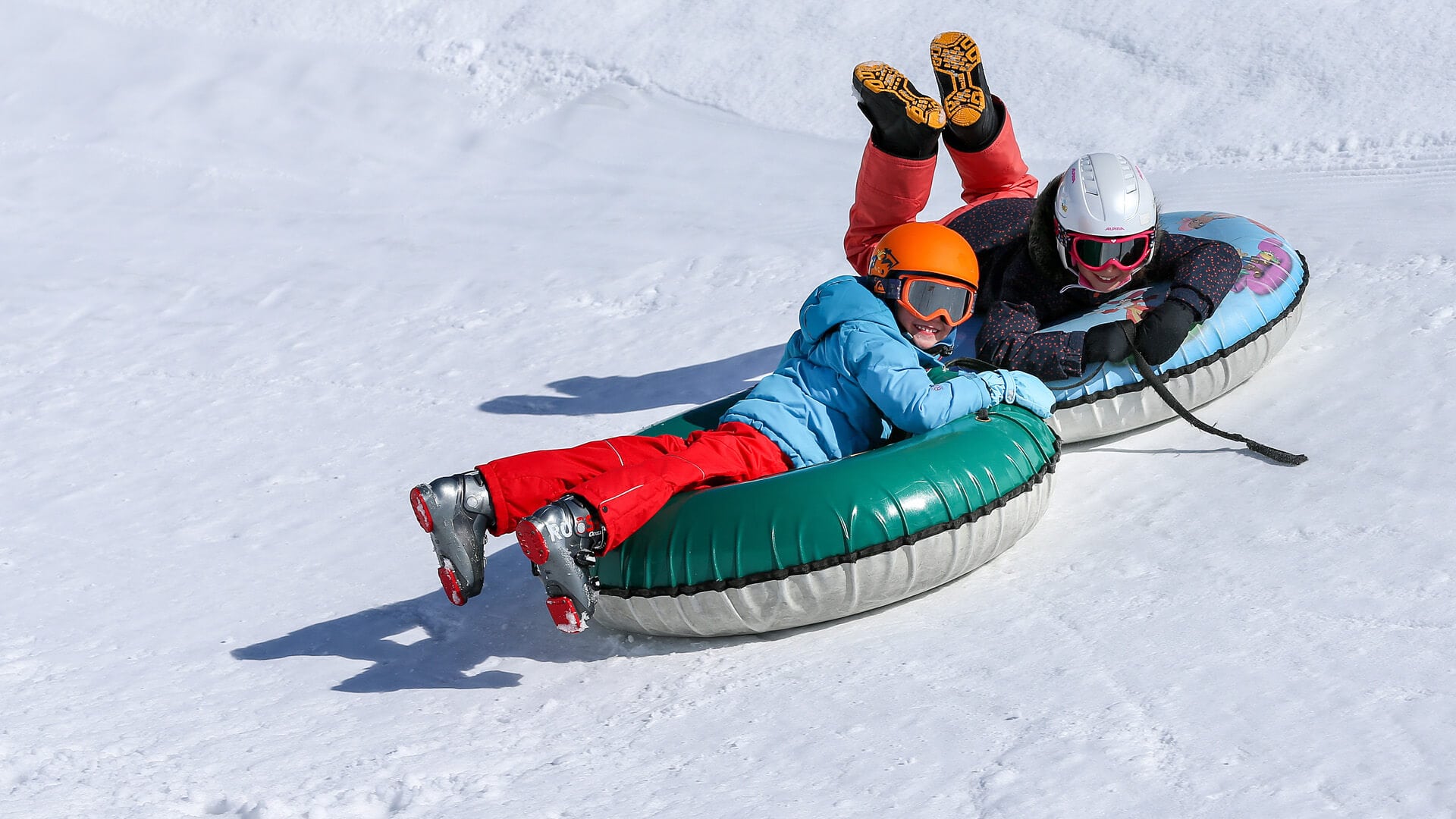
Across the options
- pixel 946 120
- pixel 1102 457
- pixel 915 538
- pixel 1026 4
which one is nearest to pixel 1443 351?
pixel 1102 457

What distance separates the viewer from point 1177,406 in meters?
5.45

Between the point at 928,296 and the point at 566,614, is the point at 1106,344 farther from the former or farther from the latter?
the point at 566,614

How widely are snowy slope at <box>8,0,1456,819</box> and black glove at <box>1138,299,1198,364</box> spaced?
40 cm

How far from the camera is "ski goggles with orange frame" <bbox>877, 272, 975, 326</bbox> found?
15.9ft

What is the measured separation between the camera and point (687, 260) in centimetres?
867

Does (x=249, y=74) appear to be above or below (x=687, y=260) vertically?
above

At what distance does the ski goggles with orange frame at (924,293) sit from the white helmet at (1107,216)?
818mm

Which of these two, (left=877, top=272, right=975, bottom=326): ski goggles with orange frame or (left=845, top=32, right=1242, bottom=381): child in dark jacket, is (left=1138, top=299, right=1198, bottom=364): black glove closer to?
(left=845, top=32, right=1242, bottom=381): child in dark jacket

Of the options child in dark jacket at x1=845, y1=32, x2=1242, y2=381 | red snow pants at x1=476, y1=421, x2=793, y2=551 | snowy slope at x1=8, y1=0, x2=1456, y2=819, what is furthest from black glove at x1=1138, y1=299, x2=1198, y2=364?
red snow pants at x1=476, y1=421, x2=793, y2=551

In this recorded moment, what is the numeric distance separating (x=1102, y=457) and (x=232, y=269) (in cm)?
605

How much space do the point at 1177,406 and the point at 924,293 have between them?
1.24 m

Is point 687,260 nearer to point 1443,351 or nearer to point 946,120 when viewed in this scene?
point 946,120

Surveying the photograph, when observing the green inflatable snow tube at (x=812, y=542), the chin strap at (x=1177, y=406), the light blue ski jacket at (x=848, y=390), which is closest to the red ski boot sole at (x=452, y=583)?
the green inflatable snow tube at (x=812, y=542)

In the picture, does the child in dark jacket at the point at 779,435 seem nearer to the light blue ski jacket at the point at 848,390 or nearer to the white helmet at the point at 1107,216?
the light blue ski jacket at the point at 848,390
